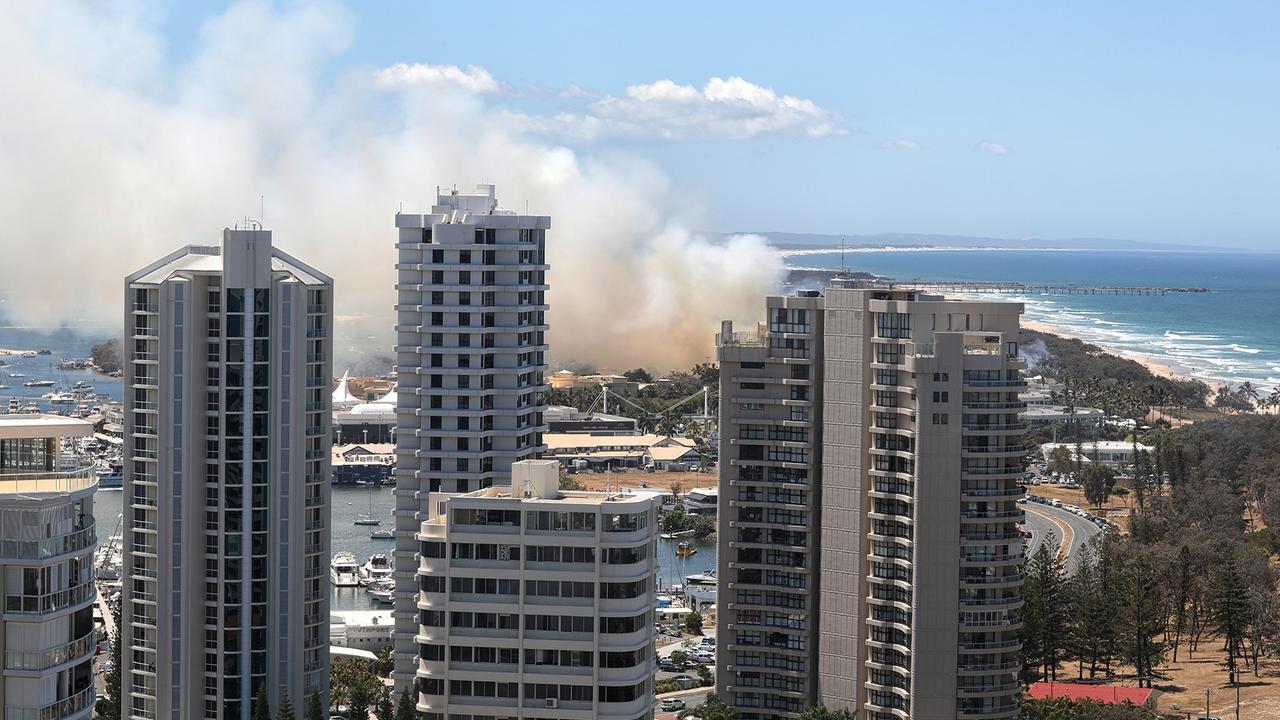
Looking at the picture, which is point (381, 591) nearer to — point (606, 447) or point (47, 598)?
point (606, 447)

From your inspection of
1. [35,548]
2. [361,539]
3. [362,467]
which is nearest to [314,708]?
[35,548]

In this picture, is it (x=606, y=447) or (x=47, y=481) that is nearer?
(x=47, y=481)

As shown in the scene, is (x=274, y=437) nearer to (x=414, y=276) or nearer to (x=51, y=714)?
(x=414, y=276)

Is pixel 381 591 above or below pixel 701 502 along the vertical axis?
below

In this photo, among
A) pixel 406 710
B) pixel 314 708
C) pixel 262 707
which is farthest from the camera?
pixel 314 708

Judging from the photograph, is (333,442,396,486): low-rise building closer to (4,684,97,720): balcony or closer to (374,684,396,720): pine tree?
(374,684,396,720): pine tree

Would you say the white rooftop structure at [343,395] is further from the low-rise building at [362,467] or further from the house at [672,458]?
the house at [672,458]

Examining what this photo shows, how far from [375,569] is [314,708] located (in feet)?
127

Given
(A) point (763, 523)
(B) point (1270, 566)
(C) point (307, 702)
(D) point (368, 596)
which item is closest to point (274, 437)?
(C) point (307, 702)

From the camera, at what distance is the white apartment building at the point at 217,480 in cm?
4250

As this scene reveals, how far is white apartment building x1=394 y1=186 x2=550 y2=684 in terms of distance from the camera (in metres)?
48.2

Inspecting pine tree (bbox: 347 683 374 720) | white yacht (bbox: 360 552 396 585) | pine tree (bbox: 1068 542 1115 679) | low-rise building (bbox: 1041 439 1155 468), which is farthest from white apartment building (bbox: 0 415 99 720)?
low-rise building (bbox: 1041 439 1155 468)

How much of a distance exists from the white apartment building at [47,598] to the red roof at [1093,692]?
31.1 m

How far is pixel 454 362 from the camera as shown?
48.3 metres
